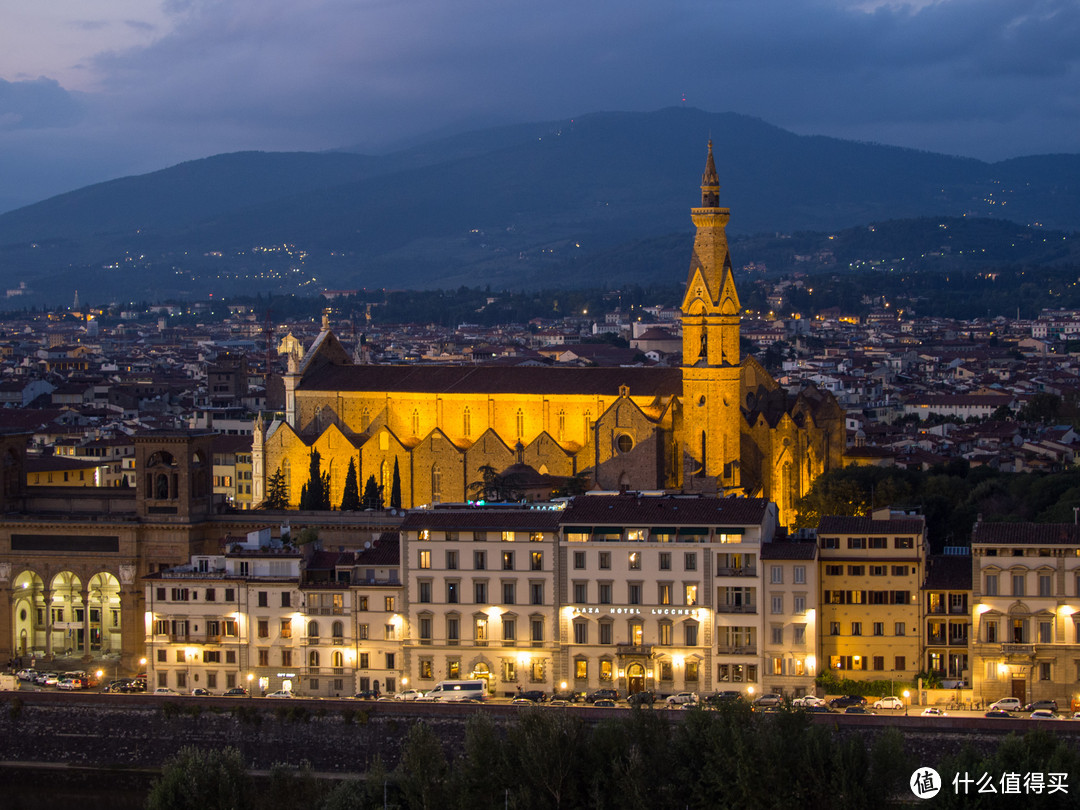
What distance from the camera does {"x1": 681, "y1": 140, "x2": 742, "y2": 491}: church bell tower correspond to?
69438mm

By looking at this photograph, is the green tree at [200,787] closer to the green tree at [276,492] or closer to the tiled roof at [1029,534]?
the tiled roof at [1029,534]

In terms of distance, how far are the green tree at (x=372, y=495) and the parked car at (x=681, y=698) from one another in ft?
81.2

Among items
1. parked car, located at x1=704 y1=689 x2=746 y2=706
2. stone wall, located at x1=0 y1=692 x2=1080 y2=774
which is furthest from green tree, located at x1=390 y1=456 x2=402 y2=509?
parked car, located at x1=704 y1=689 x2=746 y2=706

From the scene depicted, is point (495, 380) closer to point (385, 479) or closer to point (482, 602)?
point (385, 479)

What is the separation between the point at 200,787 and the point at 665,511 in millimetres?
13819

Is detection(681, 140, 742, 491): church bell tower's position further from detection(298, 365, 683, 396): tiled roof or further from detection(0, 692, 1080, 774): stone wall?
detection(0, 692, 1080, 774): stone wall

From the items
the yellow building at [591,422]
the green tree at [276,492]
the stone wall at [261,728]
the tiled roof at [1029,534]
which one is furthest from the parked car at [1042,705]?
the green tree at [276,492]

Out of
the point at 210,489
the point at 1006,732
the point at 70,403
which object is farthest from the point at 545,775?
the point at 70,403

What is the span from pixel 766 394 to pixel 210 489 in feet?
74.7

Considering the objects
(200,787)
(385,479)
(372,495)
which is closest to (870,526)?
(200,787)

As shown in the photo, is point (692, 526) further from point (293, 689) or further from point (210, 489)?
point (210, 489)

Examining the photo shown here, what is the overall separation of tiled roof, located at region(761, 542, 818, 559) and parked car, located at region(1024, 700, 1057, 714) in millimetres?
5776

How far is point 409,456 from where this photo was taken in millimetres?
74188

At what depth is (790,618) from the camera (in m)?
47.3
